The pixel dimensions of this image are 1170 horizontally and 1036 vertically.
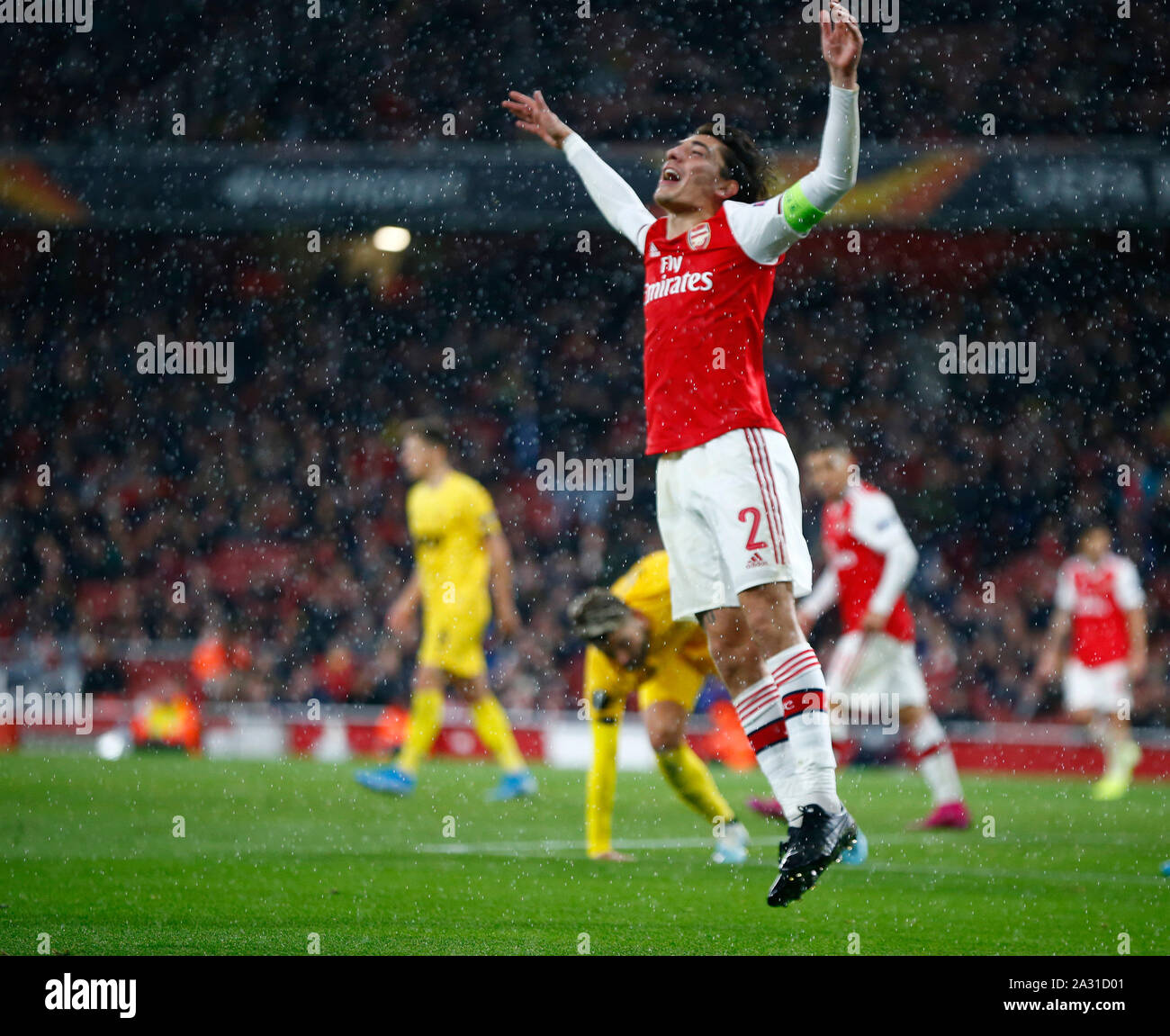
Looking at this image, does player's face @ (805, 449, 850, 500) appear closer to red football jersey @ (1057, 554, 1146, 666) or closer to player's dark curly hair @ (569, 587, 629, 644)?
player's dark curly hair @ (569, 587, 629, 644)

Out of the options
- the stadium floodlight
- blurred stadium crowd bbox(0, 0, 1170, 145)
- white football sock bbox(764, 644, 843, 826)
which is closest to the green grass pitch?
white football sock bbox(764, 644, 843, 826)

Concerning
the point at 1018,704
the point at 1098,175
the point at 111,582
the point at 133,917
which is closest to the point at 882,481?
the point at 1018,704

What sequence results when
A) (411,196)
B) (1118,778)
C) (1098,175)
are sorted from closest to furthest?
(1118,778)
(1098,175)
(411,196)

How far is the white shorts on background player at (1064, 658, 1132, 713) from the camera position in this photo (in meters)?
11.8

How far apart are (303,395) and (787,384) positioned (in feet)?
18.9

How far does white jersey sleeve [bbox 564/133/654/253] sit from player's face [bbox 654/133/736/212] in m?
0.16

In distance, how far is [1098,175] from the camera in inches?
535

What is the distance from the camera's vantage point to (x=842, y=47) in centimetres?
407

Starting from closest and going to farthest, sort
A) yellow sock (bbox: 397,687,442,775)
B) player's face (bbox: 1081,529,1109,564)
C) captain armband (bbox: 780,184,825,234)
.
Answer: captain armband (bbox: 780,184,825,234), yellow sock (bbox: 397,687,442,775), player's face (bbox: 1081,529,1109,564)

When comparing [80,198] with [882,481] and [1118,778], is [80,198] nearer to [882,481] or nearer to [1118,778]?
[882,481]

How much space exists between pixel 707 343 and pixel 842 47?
0.92 m

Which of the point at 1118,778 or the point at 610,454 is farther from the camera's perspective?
the point at 610,454

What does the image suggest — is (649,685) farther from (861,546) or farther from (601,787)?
(861,546)

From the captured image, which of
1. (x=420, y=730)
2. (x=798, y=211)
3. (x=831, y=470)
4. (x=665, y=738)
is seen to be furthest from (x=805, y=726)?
(x=420, y=730)
